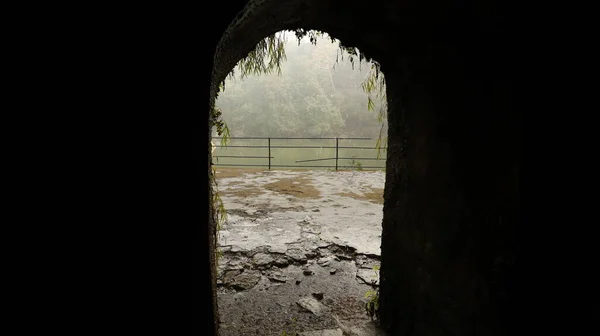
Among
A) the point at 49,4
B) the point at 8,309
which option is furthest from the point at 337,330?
the point at 49,4

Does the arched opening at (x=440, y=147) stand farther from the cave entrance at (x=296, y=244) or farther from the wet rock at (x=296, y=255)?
the wet rock at (x=296, y=255)

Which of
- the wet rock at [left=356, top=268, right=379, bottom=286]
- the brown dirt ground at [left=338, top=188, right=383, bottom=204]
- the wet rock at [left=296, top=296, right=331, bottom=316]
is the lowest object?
the wet rock at [left=296, top=296, right=331, bottom=316]

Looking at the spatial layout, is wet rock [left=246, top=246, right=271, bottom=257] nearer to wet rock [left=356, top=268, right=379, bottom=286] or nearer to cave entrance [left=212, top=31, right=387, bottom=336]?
cave entrance [left=212, top=31, right=387, bottom=336]

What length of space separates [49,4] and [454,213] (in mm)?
1796

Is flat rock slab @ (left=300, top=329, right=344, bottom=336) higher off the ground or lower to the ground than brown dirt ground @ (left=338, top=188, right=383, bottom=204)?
lower

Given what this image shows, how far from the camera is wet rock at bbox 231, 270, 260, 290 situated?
2992 mm

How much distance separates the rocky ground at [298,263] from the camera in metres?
2.53

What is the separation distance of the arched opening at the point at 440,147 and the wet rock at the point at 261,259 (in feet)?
4.78

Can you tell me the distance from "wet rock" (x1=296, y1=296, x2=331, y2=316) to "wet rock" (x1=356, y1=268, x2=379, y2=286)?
55cm

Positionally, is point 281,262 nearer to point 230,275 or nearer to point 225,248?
point 230,275

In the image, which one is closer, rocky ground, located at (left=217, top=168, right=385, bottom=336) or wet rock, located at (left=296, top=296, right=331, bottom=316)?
rocky ground, located at (left=217, top=168, right=385, bottom=336)

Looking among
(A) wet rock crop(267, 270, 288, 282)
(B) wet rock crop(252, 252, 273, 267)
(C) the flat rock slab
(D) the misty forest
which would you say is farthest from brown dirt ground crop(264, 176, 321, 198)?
(D) the misty forest

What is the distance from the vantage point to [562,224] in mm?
1217

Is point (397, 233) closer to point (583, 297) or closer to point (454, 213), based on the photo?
point (454, 213)
